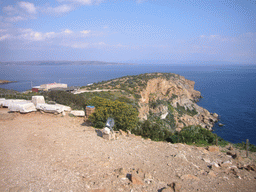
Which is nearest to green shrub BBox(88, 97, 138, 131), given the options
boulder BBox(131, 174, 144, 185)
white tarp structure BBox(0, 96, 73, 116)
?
white tarp structure BBox(0, 96, 73, 116)

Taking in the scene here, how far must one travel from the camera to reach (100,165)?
18.5ft

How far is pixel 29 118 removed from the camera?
34.0 ft

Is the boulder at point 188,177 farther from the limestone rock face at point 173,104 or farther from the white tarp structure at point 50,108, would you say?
the limestone rock face at point 173,104

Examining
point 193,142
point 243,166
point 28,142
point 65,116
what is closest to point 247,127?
point 193,142

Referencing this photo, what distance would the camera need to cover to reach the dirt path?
4.65m

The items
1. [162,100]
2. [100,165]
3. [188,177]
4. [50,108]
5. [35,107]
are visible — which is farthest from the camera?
[162,100]

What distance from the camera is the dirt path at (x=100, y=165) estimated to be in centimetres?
465

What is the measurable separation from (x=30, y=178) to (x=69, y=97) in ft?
32.7

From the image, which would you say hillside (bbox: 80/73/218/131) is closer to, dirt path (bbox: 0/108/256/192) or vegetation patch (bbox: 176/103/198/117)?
vegetation patch (bbox: 176/103/198/117)

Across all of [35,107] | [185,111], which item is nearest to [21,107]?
[35,107]

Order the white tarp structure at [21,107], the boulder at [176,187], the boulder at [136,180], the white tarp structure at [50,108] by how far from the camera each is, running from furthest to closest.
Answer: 1. the white tarp structure at [50,108]
2. the white tarp structure at [21,107]
3. the boulder at [136,180]
4. the boulder at [176,187]

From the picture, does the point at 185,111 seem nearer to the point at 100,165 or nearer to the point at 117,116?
the point at 117,116

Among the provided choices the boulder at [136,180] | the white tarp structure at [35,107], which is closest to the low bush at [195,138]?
the boulder at [136,180]

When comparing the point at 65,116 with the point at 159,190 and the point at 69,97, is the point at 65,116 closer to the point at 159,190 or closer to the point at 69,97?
the point at 69,97
